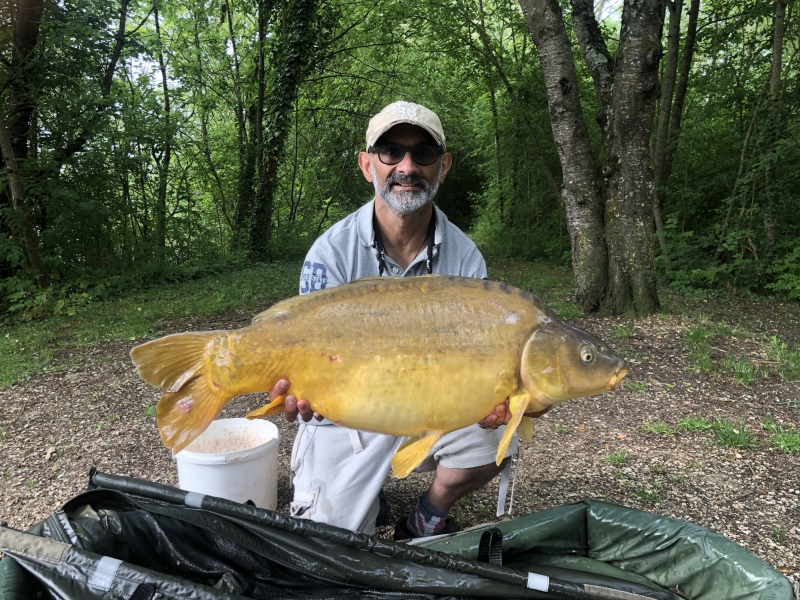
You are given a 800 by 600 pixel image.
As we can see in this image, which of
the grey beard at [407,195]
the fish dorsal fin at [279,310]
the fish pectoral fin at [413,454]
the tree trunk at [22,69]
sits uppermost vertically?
the tree trunk at [22,69]

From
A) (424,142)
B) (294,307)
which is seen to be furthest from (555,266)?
(294,307)

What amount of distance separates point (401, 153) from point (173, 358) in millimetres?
1007

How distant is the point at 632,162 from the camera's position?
3975 mm

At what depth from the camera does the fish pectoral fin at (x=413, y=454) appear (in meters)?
1.25

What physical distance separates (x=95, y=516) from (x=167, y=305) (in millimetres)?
3918

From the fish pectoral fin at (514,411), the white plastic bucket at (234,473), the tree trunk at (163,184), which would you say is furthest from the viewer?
the tree trunk at (163,184)

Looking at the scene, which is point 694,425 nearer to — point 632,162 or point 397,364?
point 397,364

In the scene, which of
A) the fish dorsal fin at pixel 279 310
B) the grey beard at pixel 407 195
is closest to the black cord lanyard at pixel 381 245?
the grey beard at pixel 407 195

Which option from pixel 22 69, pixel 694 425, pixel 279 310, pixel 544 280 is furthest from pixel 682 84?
pixel 22 69

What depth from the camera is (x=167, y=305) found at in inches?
194

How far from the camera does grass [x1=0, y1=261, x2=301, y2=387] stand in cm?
362

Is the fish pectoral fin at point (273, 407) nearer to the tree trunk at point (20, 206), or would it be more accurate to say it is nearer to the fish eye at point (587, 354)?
the fish eye at point (587, 354)

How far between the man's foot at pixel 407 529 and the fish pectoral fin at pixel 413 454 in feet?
2.07

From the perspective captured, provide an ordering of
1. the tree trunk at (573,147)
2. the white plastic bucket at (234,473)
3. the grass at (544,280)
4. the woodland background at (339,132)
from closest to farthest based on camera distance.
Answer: the white plastic bucket at (234,473) < the tree trunk at (573,147) < the woodland background at (339,132) < the grass at (544,280)
